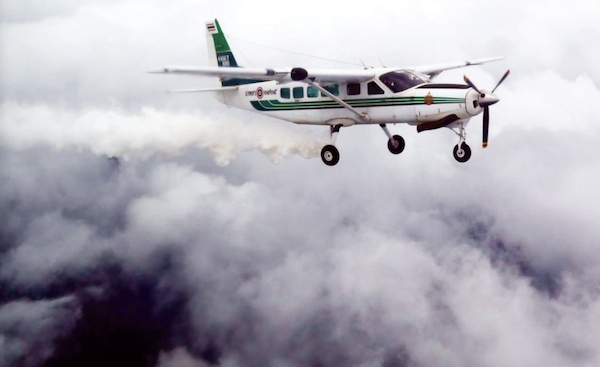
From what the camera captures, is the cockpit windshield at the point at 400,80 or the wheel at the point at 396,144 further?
the wheel at the point at 396,144

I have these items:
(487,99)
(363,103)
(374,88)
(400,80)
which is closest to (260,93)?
(363,103)

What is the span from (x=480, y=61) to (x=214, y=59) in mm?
14708

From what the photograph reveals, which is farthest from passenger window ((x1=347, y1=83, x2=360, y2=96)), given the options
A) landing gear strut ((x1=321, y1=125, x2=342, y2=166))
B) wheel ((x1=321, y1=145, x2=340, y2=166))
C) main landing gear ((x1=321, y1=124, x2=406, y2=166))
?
wheel ((x1=321, y1=145, x2=340, y2=166))

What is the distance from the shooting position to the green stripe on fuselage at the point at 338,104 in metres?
29.6

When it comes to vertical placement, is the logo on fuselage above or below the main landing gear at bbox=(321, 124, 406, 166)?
above

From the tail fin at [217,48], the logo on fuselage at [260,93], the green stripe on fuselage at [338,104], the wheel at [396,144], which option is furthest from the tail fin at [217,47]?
the wheel at [396,144]

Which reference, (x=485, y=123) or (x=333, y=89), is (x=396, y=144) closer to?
(x=333, y=89)

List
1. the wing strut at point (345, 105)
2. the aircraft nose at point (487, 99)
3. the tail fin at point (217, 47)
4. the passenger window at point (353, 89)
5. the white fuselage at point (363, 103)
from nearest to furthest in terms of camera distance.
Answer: the aircraft nose at point (487, 99), the white fuselage at point (363, 103), the wing strut at point (345, 105), the passenger window at point (353, 89), the tail fin at point (217, 47)

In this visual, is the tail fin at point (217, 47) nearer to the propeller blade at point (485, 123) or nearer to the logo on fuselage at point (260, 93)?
the logo on fuselage at point (260, 93)

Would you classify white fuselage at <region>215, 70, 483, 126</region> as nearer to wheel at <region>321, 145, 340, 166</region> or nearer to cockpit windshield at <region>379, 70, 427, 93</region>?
cockpit windshield at <region>379, 70, 427, 93</region>

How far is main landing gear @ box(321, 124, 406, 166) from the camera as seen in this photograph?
107ft

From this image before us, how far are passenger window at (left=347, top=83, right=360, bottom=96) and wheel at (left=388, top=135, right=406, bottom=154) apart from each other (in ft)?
9.87

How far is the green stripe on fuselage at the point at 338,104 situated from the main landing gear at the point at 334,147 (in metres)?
1.31

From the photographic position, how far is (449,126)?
1171 inches
